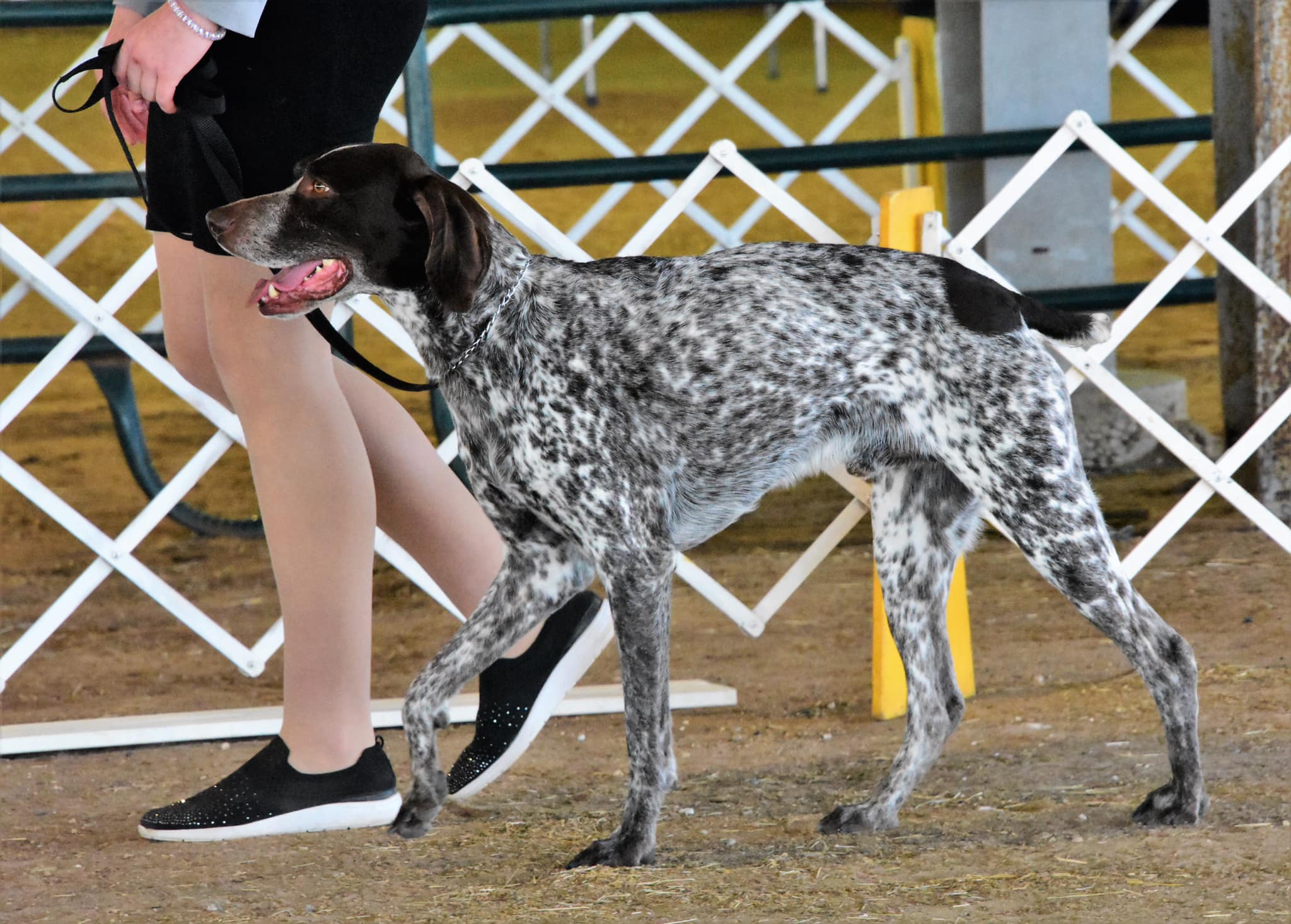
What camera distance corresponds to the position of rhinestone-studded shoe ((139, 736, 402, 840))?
2643mm

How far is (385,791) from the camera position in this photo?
269cm

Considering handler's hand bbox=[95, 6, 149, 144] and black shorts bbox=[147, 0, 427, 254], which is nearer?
black shorts bbox=[147, 0, 427, 254]

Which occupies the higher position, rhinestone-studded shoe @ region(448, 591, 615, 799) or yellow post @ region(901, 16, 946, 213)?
yellow post @ region(901, 16, 946, 213)

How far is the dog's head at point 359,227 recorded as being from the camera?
2.34m

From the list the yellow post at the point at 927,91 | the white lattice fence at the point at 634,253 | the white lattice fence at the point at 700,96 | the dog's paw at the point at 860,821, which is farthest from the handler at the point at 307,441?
the yellow post at the point at 927,91

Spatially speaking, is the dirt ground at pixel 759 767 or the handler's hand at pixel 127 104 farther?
the handler's hand at pixel 127 104

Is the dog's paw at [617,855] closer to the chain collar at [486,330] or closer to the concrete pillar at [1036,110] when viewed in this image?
the chain collar at [486,330]

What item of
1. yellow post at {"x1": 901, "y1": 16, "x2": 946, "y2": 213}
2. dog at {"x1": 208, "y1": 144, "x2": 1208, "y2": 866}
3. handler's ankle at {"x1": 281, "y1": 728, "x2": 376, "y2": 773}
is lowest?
handler's ankle at {"x1": 281, "y1": 728, "x2": 376, "y2": 773}

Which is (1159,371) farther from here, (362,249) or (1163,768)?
(362,249)

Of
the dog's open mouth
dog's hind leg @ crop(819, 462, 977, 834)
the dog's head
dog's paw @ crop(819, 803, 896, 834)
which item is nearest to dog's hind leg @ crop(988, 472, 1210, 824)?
dog's hind leg @ crop(819, 462, 977, 834)

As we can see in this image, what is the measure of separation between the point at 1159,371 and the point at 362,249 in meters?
3.67

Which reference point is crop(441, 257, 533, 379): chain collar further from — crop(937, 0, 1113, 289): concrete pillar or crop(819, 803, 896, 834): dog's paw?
crop(937, 0, 1113, 289): concrete pillar

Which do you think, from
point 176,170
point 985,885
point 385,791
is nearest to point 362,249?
point 176,170

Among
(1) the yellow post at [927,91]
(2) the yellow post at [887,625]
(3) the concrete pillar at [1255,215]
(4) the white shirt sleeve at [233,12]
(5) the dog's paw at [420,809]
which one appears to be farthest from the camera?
(1) the yellow post at [927,91]
